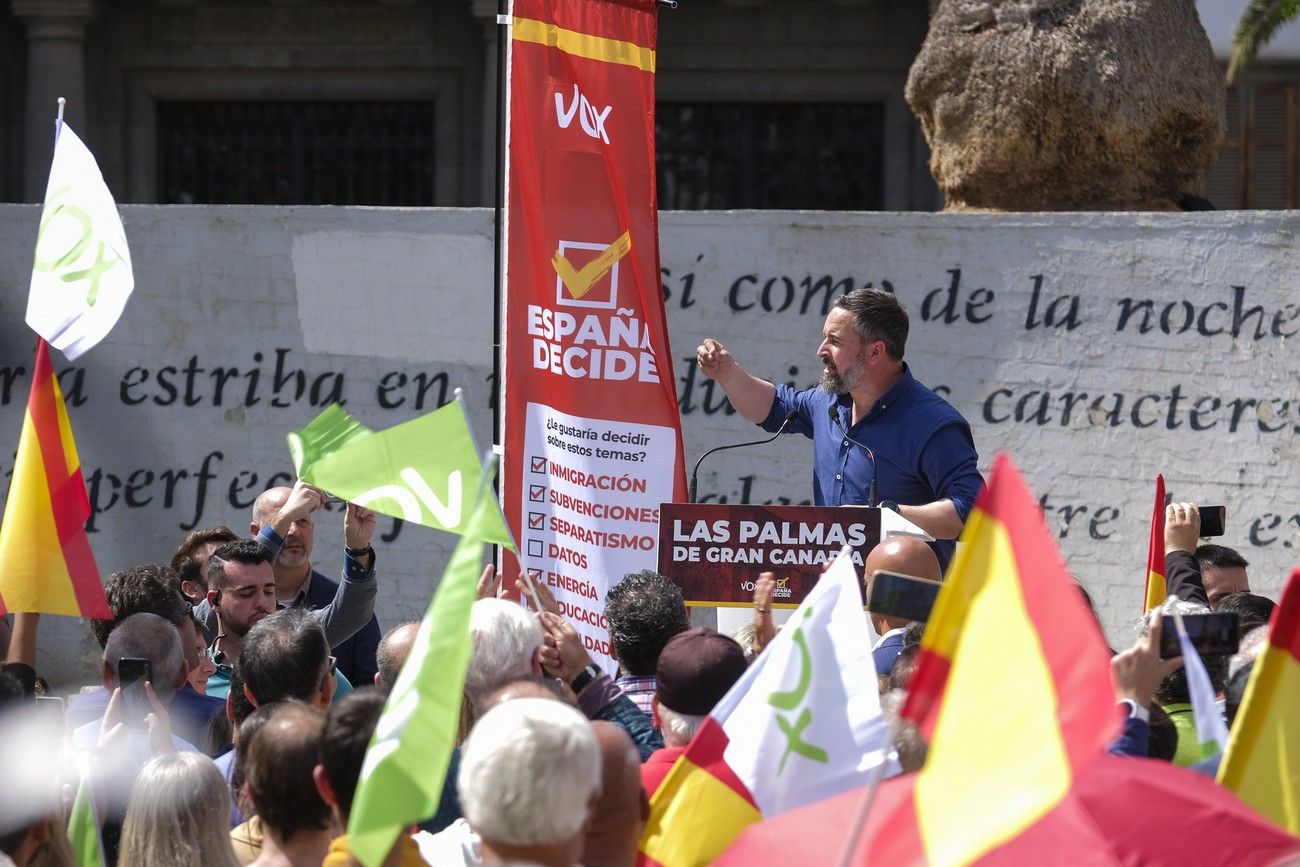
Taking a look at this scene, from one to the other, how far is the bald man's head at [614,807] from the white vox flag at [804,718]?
1.19 ft

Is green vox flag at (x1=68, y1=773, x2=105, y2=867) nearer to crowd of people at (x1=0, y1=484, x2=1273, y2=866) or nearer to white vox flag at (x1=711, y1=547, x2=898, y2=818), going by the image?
crowd of people at (x1=0, y1=484, x2=1273, y2=866)

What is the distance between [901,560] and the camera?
4398 mm

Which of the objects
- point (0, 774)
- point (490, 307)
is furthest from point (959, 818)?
point (490, 307)

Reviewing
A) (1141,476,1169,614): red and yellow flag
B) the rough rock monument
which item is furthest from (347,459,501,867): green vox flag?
the rough rock monument

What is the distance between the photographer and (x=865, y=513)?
4637mm

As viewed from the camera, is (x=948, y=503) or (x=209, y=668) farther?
(x=948, y=503)

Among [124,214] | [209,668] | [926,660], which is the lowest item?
[209,668]

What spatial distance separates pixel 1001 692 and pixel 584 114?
10.2 ft

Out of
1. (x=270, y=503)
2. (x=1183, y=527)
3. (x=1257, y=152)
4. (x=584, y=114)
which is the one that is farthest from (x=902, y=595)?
(x=1257, y=152)

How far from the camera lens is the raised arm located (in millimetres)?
5203

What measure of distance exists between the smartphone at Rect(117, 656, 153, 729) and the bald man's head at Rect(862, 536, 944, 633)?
1663mm

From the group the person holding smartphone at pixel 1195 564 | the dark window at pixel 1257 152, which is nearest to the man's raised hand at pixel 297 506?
the person holding smartphone at pixel 1195 564

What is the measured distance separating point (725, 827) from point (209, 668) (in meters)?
1.91

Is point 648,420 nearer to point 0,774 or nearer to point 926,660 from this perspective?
point 0,774
